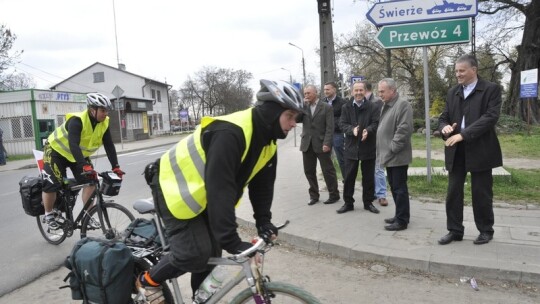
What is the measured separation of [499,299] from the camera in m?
3.61

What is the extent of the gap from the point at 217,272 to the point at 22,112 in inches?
947

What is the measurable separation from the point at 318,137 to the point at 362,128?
0.81 m

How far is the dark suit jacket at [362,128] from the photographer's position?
20.3 feet

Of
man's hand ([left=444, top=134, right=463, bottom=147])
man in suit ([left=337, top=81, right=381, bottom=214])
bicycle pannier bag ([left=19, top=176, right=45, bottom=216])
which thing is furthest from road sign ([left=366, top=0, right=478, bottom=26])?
bicycle pannier bag ([left=19, top=176, right=45, bottom=216])

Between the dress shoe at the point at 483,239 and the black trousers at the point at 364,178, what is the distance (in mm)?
1865

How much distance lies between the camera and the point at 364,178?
629cm

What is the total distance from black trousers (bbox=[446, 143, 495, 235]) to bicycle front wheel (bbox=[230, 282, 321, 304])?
3060 millimetres

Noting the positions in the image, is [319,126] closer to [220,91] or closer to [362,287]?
[362,287]

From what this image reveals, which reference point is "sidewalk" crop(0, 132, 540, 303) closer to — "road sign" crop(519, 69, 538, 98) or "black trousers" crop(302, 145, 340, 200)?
"black trousers" crop(302, 145, 340, 200)

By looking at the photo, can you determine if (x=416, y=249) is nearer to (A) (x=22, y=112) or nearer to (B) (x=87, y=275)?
(B) (x=87, y=275)

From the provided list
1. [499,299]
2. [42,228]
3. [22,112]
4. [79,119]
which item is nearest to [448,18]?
[499,299]

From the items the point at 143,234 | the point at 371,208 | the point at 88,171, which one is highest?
the point at 88,171

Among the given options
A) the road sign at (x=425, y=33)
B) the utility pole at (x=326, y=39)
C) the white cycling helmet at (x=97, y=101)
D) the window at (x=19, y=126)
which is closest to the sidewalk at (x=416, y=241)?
the white cycling helmet at (x=97, y=101)

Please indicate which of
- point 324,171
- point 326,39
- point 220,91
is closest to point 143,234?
point 324,171
